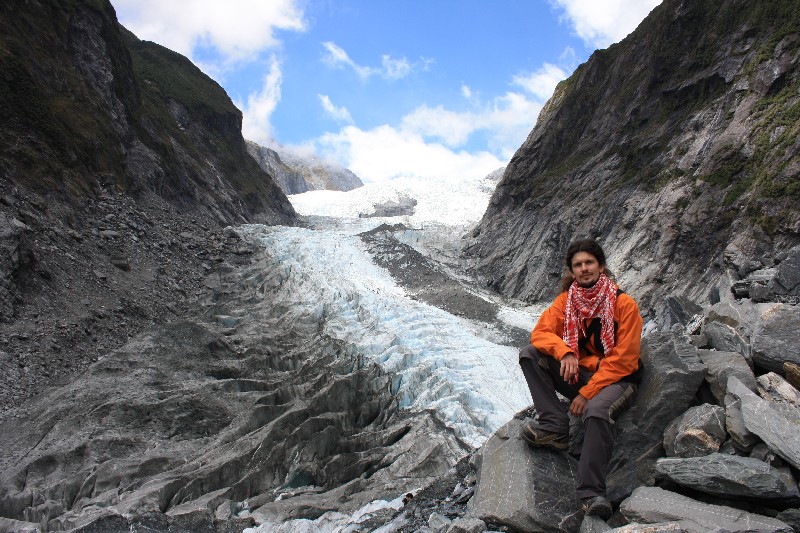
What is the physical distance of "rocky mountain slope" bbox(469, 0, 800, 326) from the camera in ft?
54.5

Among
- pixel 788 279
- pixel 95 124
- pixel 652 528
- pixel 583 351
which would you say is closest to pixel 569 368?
pixel 583 351

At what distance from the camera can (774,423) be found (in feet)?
12.8

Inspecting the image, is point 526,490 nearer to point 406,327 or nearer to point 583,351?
point 583,351

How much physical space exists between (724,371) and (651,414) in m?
0.74

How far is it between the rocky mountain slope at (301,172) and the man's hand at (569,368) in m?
96.6

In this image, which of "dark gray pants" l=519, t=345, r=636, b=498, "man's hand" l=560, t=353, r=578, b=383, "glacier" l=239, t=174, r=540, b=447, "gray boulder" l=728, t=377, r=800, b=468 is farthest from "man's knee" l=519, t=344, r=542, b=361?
"glacier" l=239, t=174, r=540, b=447

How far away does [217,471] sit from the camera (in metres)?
8.65

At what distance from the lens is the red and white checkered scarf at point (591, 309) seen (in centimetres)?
482

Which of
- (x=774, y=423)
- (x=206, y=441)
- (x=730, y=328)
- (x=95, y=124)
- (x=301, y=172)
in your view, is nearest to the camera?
(x=774, y=423)

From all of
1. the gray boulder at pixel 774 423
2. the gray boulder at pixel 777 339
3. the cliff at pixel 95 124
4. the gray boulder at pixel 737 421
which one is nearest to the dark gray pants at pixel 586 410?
the gray boulder at pixel 737 421

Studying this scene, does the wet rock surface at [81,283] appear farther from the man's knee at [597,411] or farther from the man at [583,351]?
the man's knee at [597,411]

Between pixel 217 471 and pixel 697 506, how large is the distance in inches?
285

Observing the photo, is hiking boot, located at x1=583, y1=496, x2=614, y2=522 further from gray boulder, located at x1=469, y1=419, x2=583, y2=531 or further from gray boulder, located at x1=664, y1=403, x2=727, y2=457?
gray boulder, located at x1=664, y1=403, x2=727, y2=457

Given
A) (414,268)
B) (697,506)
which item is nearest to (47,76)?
(414,268)
